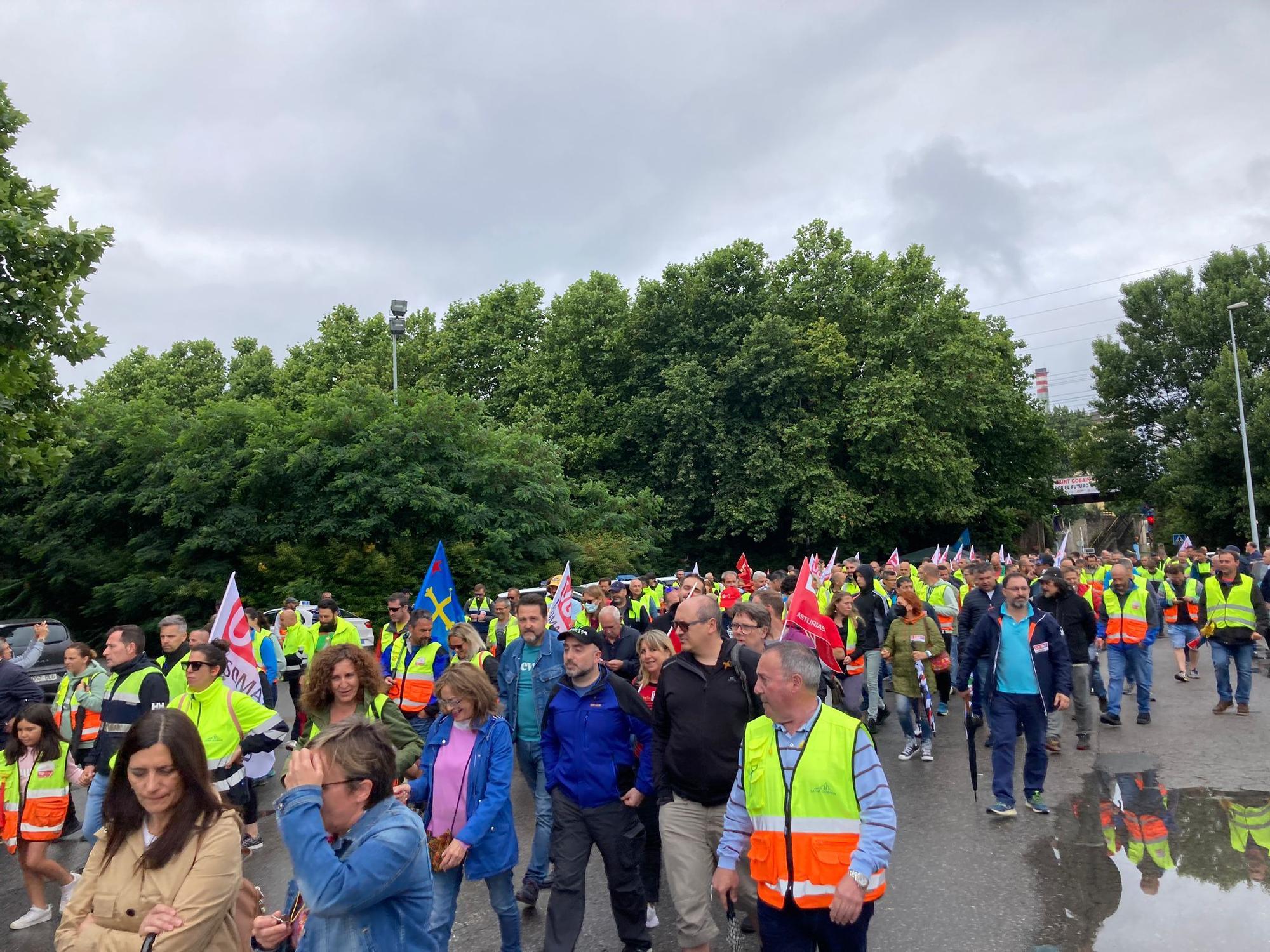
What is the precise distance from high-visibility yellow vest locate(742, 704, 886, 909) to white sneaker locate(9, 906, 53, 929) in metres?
5.31

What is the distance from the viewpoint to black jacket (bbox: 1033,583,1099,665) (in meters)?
9.67

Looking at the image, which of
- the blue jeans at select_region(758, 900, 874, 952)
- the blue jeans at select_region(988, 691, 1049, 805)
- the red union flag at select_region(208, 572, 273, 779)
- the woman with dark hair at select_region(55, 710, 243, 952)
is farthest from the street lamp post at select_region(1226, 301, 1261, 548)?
the woman with dark hair at select_region(55, 710, 243, 952)

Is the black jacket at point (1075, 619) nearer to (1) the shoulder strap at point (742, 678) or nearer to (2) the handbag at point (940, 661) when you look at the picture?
(2) the handbag at point (940, 661)

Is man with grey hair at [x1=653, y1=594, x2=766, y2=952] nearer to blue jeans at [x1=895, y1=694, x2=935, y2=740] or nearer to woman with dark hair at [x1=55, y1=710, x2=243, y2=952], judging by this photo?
woman with dark hair at [x1=55, y1=710, x2=243, y2=952]

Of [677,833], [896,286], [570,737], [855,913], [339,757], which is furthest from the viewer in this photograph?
[896,286]

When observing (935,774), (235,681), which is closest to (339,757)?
(235,681)

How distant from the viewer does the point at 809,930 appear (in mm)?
3646

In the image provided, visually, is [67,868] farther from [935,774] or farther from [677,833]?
[935,774]

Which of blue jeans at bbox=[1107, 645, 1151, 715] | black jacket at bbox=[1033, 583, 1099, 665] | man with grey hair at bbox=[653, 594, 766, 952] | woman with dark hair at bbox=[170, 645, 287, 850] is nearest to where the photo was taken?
man with grey hair at bbox=[653, 594, 766, 952]

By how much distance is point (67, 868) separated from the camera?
25.5 ft

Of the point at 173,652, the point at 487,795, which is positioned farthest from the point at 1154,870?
the point at 173,652

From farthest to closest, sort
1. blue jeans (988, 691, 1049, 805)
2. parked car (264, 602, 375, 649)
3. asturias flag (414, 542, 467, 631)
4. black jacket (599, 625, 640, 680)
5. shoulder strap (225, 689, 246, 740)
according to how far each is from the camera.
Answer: parked car (264, 602, 375, 649) → asturias flag (414, 542, 467, 631) → black jacket (599, 625, 640, 680) → blue jeans (988, 691, 1049, 805) → shoulder strap (225, 689, 246, 740)

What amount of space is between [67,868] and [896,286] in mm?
34196

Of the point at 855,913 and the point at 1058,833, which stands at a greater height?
the point at 855,913
